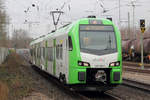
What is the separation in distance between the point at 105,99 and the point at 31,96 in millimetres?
2960

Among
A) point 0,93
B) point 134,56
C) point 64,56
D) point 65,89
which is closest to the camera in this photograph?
point 0,93

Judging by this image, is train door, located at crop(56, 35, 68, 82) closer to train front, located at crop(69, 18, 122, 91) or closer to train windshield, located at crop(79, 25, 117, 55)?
train front, located at crop(69, 18, 122, 91)

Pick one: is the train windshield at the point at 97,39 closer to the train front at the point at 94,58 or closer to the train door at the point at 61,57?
the train front at the point at 94,58

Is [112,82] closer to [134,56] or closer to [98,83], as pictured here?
[98,83]

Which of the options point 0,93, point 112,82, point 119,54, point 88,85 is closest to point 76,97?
point 88,85

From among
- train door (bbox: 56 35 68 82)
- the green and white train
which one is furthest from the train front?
train door (bbox: 56 35 68 82)

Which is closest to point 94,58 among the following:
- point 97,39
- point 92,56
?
point 92,56

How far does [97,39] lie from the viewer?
10.3 m

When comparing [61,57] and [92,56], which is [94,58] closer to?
[92,56]

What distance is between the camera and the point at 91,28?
34.5ft

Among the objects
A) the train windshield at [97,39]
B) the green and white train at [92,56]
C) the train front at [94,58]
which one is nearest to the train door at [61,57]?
the green and white train at [92,56]

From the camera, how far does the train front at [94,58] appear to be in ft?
32.2

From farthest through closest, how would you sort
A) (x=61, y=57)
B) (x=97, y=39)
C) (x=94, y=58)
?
(x=61, y=57) < (x=97, y=39) < (x=94, y=58)

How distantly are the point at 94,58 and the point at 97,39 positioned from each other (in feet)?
2.88
